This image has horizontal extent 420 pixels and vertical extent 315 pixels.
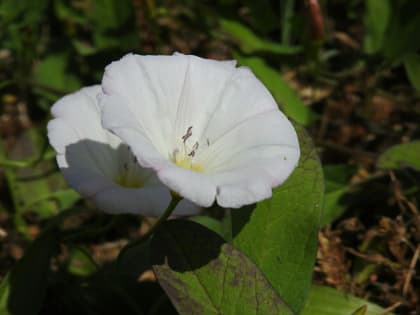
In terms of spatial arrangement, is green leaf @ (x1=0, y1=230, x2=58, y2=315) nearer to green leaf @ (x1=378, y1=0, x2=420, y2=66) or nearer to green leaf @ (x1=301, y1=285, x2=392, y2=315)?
green leaf @ (x1=301, y1=285, x2=392, y2=315)

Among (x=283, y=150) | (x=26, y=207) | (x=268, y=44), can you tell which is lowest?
(x=26, y=207)

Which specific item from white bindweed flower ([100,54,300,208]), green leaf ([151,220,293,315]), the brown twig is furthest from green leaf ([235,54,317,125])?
green leaf ([151,220,293,315])

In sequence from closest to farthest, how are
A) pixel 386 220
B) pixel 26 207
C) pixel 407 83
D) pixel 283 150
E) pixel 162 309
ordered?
pixel 283 150 < pixel 162 309 < pixel 386 220 < pixel 26 207 < pixel 407 83

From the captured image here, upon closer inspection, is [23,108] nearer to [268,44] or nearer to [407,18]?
[268,44]

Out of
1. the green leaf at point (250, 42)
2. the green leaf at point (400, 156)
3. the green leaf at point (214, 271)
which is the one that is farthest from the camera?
the green leaf at point (250, 42)

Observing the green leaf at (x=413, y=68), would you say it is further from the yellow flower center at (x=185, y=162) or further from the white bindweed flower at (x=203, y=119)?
the yellow flower center at (x=185, y=162)

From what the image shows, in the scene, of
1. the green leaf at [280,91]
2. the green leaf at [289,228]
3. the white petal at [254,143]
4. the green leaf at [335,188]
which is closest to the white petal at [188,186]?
the white petal at [254,143]

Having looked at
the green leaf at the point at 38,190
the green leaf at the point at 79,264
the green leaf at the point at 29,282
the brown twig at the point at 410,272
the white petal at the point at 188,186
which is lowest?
the green leaf at the point at 79,264

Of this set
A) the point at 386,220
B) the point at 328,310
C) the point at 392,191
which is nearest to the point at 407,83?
the point at 392,191
